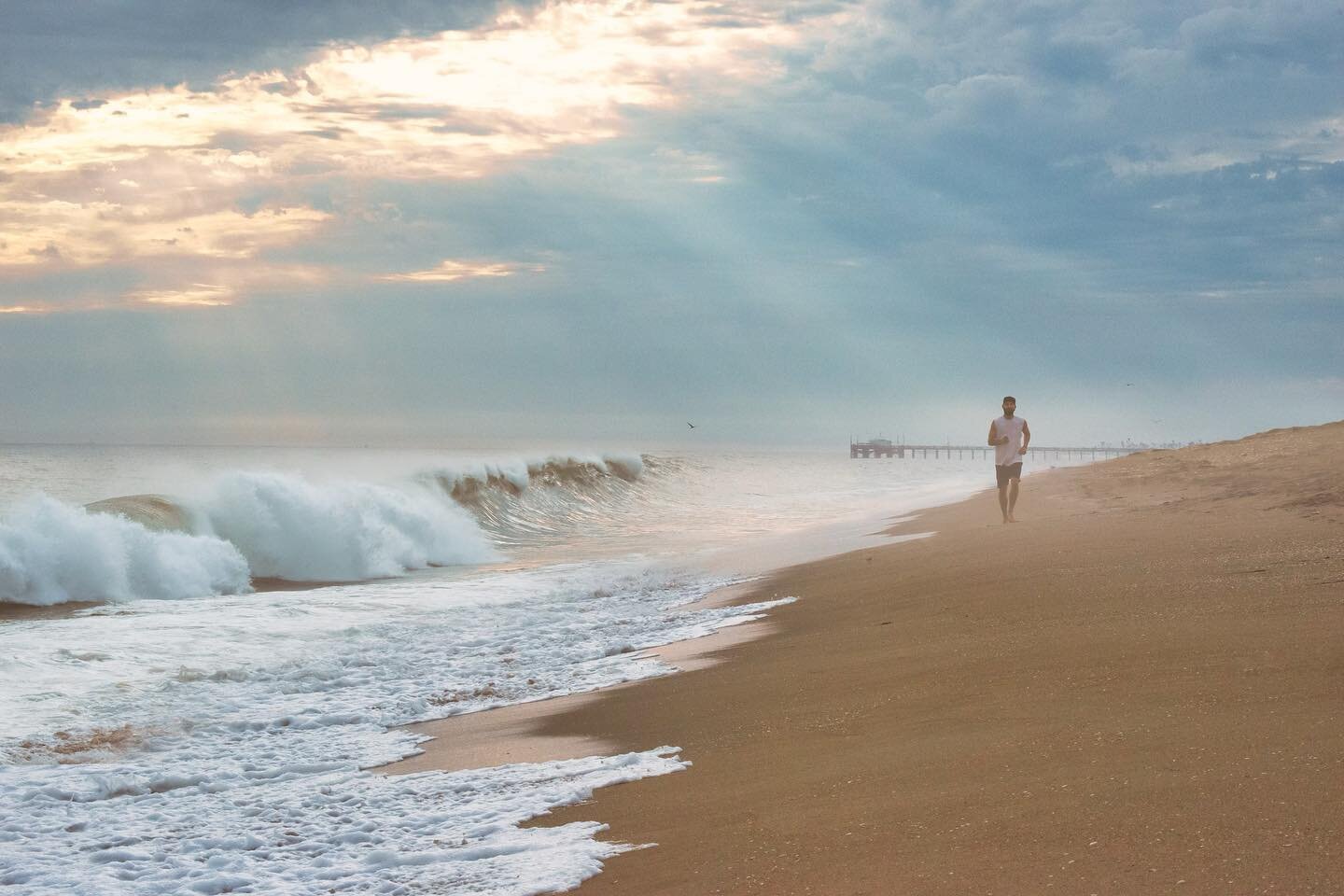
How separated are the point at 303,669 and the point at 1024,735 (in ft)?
22.3

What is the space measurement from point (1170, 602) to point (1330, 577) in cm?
98

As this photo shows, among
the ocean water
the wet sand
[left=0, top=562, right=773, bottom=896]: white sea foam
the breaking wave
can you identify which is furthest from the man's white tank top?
the breaking wave

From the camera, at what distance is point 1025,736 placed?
176 inches

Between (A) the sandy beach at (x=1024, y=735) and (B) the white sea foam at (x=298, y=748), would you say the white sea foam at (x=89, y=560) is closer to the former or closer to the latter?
(B) the white sea foam at (x=298, y=748)

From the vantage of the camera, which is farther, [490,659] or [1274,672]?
[490,659]

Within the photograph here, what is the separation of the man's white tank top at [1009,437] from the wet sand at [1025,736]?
5650mm

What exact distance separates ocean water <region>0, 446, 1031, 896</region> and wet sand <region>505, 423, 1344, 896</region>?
567mm

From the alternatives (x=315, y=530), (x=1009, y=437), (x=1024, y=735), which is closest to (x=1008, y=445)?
(x=1009, y=437)

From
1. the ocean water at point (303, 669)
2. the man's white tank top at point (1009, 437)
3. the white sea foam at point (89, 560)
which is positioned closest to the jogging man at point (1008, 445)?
the man's white tank top at point (1009, 437)

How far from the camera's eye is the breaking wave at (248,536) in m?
15.6

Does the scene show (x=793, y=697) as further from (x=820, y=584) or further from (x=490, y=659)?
(x=820, y=584)

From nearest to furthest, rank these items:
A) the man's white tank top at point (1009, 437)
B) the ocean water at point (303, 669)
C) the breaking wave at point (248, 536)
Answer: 1. the ocean water at point (303, 669)
2. the man's white tank top at point (1009, 437)
3. the breaking wave at point (248, 536)

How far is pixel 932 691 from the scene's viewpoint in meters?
5.66

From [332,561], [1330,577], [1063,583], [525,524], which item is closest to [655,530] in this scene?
[525,524]
